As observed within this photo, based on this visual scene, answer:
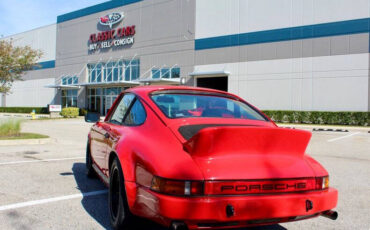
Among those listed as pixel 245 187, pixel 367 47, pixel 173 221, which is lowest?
pixel 173 221

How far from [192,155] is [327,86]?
2431 centimetres

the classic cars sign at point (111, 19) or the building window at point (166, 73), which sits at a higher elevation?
the classic cars sign at point (111, 19)

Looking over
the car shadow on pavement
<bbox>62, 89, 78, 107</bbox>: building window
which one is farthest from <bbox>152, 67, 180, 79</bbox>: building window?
the car shadow on pavement

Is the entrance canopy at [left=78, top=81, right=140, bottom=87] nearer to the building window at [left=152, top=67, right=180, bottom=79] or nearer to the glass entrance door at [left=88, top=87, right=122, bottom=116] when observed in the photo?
the glass entrance door at [left=88, top=87, right=122, bottom=116]

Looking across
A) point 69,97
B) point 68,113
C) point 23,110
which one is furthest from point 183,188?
point 23,110

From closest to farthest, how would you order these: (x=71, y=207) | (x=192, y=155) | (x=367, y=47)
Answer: (x=192, y=155)
(x=71, y=207)
(x=367, y=47)

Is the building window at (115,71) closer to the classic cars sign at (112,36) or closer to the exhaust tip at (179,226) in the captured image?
the classic cars sign at (112,36)

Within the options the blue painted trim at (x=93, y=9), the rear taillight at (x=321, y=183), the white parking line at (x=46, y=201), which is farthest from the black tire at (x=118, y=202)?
the blue painted trim at (x=93, y=9)

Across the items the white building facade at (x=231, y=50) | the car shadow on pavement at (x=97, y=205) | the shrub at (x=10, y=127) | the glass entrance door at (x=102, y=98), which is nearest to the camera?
the car shadow on pavement at (x=97, y=205)

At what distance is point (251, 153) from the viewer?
2.66 metres

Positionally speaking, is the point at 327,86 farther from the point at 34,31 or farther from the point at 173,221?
the point at 34,31

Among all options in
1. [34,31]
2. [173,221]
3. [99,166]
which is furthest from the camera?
[34,31]

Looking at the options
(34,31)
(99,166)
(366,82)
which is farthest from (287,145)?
(34,31)

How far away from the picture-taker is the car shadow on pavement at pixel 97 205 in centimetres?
329
